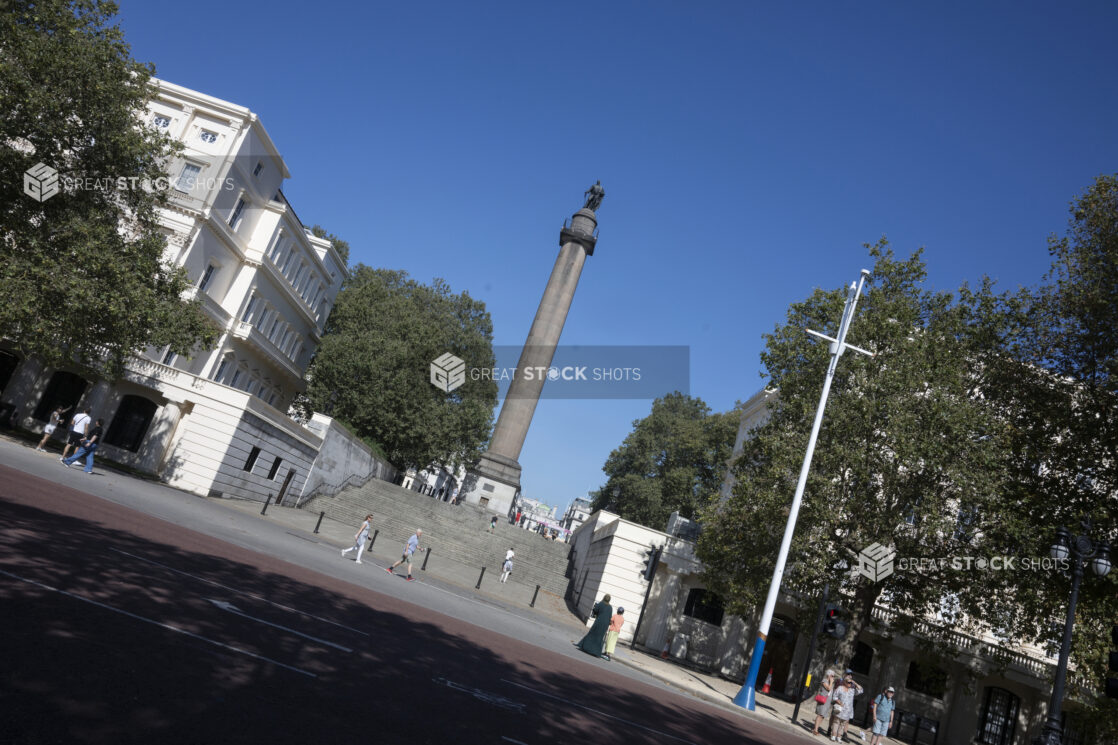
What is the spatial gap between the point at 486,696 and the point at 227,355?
1532 inches

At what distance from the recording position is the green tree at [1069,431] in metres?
19.9

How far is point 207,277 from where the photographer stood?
39250mm

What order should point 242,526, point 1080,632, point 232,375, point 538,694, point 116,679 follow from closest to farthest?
point 116,679 < point 538,694 < point 1080,632 < point 242,526 < point 232,375

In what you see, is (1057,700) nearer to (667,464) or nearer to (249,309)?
(249,309)

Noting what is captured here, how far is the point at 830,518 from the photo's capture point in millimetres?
21656

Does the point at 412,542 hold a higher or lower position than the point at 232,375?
lower

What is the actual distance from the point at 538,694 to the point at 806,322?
68.0ft

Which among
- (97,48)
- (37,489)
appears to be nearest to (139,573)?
(37,489)

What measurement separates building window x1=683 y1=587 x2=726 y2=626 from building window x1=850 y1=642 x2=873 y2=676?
5879 mm

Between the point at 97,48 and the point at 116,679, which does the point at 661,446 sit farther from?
the point at 116,679

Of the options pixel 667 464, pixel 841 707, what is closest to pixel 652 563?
pixel 841 707

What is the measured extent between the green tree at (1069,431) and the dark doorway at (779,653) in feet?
27.6

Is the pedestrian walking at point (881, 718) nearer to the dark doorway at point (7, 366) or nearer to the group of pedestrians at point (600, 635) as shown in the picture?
the group of pedestrians at point (600, 635)

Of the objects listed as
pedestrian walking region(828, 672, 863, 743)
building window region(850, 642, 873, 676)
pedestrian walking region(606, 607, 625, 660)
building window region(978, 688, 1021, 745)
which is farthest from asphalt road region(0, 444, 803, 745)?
building window region(978, 688, 1021, 745)
